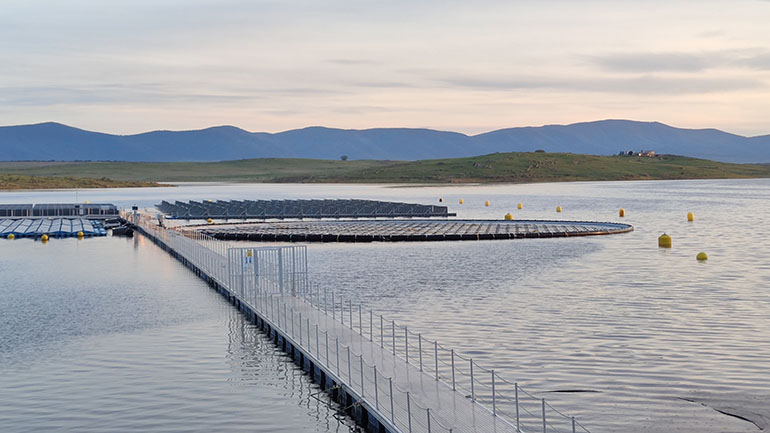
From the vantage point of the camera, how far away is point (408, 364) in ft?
89.4

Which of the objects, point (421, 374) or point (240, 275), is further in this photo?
point (240, 275)

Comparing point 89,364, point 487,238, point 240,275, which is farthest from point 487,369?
point 487,238

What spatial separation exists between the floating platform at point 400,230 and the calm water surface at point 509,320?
13.7 feet

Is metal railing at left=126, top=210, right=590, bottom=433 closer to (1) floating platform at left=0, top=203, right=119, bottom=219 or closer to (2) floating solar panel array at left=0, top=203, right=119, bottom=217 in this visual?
(1) floating platform at left=0, top=203, right=119, bottom=219

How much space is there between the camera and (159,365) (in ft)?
102

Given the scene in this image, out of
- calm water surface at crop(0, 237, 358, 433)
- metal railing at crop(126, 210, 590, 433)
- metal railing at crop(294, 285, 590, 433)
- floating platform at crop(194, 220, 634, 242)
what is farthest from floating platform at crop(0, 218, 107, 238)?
metal railing at crop(294, 285, 590, 433)

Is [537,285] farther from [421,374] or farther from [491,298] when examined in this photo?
[421,374]

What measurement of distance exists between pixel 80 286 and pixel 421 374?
3239 centimetres

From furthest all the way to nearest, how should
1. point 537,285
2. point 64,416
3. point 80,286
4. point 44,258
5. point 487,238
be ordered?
point 487,238 → point 44,258 → point 80,286 → point 537,285 → point 64,416

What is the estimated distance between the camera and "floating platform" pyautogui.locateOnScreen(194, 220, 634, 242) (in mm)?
77312

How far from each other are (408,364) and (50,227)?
7822 centimetres

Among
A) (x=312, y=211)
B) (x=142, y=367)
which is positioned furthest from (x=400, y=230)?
(x=142, y=367)

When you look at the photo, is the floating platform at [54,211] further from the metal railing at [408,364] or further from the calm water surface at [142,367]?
the metal railing at [408,364]

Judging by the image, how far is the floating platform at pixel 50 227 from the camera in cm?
9019
